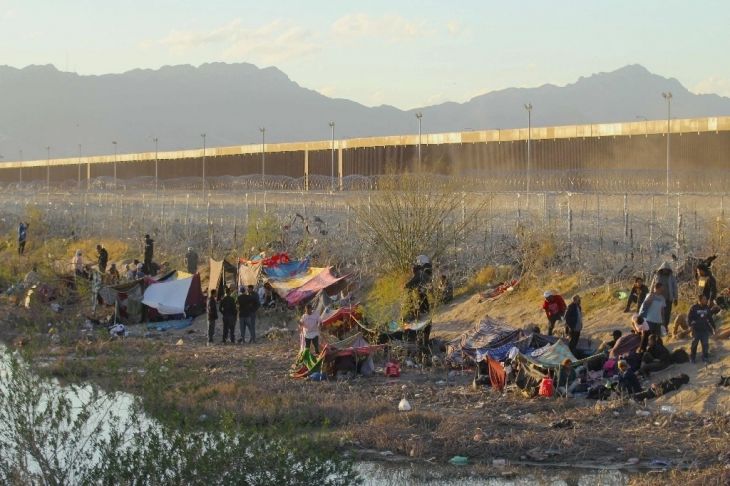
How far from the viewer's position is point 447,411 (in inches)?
651

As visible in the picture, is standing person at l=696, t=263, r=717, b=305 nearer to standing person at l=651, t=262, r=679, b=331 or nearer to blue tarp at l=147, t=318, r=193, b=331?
standing person at l=651, t=262, r=679, b=331

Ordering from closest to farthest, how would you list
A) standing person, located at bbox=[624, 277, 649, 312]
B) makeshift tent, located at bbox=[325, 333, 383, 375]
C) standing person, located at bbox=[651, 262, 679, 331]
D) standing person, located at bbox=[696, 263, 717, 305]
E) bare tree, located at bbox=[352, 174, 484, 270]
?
standing person, located at bbox=[651, 262, 679, 331]
standing person, located at bbox=[696, 263, 717, 305]
makeshift tent, located at bbox=[325, 333, 383, 375]
standing person, located at bbox=[624, 277, 649, 312]
bare tree, located at bbox=[352, 174, 484, 270]

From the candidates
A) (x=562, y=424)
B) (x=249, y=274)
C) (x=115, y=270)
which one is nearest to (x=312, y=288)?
(x=249, y=274)

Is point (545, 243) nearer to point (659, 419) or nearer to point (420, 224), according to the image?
point (420, 224)

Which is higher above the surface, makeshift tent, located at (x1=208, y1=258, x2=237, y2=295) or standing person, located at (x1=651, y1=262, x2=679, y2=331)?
standing person, located at (x1=651, y1=262, x2=679, y2=331)

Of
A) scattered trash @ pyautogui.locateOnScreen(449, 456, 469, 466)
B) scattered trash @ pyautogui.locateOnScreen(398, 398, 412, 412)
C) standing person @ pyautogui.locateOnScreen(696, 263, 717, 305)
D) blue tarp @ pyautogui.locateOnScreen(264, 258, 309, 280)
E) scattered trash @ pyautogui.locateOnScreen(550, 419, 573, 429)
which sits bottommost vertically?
scattered trash @ pyautogui.locateOnScreen(449, 456, 469, 466)

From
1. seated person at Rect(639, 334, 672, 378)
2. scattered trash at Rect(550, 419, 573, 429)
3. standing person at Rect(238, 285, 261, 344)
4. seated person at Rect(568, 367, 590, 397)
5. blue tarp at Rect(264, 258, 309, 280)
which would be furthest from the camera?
blue tarp at Rect(264, 258, 309, 280)

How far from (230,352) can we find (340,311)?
2.35m

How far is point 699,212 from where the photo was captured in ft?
106

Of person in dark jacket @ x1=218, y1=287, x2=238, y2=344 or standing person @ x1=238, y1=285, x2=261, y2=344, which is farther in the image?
person in dark jacket @ x1=218, y1=287, x2=238, y2=344

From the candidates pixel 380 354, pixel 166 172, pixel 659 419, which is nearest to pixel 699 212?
pixel 380 354

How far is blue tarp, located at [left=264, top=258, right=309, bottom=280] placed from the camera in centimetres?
2709

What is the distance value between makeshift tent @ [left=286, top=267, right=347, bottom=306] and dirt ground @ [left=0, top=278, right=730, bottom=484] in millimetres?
4954

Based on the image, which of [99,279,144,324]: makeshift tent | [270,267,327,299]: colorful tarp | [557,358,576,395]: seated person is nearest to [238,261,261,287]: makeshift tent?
[270,267,327,299]: colorful tarp
